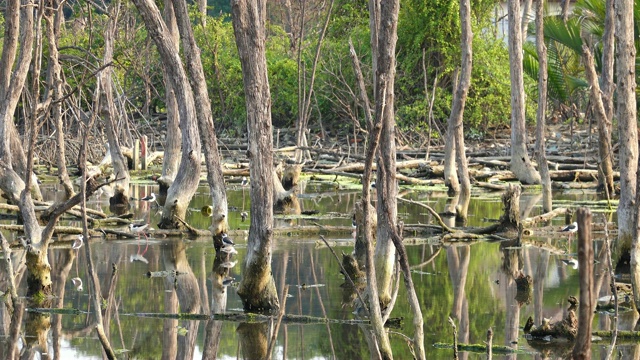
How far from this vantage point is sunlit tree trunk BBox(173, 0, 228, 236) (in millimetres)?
14312

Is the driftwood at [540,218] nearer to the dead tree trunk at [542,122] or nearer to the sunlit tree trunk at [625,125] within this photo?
the dead tree trunk at [542,122]

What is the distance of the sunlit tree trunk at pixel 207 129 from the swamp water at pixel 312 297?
696 mm

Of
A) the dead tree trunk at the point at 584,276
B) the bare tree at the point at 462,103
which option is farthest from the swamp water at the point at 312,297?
the dead tree trunk at the point at 584,276

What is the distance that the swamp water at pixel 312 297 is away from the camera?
31.2 ft

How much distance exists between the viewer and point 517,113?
26625 mm

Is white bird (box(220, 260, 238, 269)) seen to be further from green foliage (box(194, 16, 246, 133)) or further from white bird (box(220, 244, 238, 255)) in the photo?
green foliage (box(194, 16, 246, 133))

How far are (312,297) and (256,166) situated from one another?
204cm

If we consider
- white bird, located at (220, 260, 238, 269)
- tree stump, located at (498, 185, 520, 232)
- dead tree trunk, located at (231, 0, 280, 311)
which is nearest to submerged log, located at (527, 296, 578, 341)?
dead tree trunk, located at (231, 0, 280, 311)

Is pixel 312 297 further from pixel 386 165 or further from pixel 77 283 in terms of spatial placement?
pixel 77 283

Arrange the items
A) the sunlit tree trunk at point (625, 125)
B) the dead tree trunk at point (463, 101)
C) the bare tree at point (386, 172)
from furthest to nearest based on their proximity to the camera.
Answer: the dead tree trunk at point (463, 101) → the sunlit tree trunk at point (625, 125) → the bare tree at point (386, 172)

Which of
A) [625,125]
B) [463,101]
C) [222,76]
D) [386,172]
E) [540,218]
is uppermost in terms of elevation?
[222,76]

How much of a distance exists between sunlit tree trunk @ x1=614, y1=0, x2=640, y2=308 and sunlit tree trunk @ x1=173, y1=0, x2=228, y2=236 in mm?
5265

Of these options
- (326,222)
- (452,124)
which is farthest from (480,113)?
(326,222)

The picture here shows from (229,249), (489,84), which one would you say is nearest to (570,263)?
(229,249)
